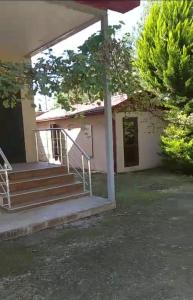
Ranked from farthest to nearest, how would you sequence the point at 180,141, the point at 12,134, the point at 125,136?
the point at 125,136 → the point at 180,141 → the point at 12,134

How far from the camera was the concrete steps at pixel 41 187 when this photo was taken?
673 centimetres

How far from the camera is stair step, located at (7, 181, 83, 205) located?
6.72 metres

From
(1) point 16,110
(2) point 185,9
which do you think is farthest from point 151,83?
(1) point 16,110

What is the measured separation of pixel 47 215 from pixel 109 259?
2024mm

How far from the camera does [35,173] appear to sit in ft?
24.5

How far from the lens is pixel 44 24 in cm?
620

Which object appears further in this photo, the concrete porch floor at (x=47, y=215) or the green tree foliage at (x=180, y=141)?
the green tree foliage at (x=180, y=141)

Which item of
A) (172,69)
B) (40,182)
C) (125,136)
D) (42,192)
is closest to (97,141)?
(125,136)

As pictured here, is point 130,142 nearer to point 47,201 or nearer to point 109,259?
point 47,201

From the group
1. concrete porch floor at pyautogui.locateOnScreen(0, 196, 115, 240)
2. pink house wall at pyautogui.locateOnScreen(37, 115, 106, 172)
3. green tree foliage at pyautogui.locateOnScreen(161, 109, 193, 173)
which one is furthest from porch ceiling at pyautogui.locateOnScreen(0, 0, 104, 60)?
green tree foliage at pyautogui.locateOnScreen(161, 109, 193, 173)

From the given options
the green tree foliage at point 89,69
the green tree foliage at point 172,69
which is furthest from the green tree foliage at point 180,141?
the green tree foliage at point 89,69

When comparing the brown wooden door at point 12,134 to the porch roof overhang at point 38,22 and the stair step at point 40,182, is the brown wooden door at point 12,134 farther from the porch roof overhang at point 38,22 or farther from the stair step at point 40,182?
the stair step at point 40,182

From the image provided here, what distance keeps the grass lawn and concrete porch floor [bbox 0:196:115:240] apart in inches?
6.5

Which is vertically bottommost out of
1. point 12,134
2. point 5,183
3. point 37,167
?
point 5,183
